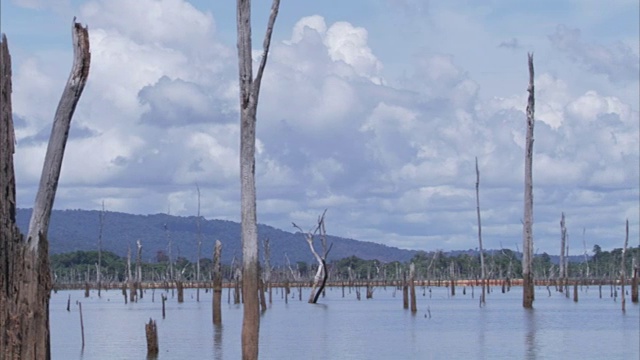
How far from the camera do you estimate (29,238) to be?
50.8 ft

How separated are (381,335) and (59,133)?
78.4ft

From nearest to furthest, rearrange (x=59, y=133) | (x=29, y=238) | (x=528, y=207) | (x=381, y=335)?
1. (x=29, y=238)
2. (x=59, y=133)
3. (x=381, y=335)
4. (x=528, y=207)

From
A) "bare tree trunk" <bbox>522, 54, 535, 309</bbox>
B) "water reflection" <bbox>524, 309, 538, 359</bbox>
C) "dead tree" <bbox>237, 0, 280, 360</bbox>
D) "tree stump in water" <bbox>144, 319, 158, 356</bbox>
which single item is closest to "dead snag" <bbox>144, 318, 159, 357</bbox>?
"tree stump in water" <bbox>144, 319, 158, 356</bbox>

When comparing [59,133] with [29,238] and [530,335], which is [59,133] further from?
[530,335]

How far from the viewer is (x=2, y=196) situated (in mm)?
14883

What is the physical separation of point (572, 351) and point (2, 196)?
19609 mm

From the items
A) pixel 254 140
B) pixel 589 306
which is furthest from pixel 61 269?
pixel 254 140

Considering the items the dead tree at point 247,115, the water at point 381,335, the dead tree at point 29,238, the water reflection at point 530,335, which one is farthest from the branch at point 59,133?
the water reflection at point 530,335

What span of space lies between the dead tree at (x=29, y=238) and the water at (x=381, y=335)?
594 inches

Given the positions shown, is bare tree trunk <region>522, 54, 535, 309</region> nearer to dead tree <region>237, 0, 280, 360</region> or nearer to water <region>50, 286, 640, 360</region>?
water <region>50, 286, 640, 360</region>

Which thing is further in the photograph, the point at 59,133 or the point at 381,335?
the point at 381,335

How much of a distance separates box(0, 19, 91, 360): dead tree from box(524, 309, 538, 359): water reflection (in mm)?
16427

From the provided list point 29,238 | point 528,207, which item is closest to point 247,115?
point 29,238

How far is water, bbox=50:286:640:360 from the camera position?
31531 millimetres
